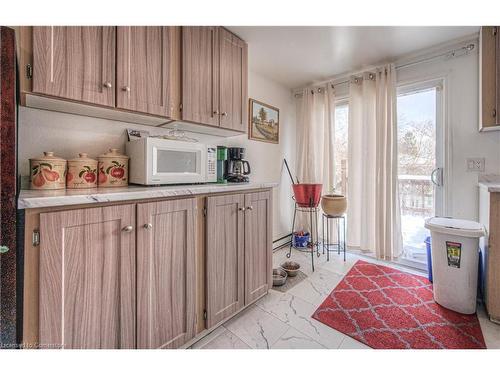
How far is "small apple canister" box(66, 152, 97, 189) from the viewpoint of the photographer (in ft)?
3.85

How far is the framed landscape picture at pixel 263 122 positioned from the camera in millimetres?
2566

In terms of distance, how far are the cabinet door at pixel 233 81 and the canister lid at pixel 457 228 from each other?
1724 millimetres

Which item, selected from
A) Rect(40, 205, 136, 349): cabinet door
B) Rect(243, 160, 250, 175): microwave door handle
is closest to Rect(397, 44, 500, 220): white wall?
Rect(243, 160, 250, 175): microwave door handle

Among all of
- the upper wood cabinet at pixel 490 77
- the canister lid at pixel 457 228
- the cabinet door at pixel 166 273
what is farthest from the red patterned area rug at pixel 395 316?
the upper wood cabinet at pixel 490 77

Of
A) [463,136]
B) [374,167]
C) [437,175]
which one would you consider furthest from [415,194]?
[463,136]

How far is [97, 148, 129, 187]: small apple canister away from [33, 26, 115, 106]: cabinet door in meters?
0.31

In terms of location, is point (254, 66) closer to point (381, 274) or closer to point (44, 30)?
point (44, 30)

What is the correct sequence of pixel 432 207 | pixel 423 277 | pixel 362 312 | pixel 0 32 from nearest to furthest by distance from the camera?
1. pixel 0 32
2. pixel 362 312
3. pixel 423 277
4. pixel 432 207

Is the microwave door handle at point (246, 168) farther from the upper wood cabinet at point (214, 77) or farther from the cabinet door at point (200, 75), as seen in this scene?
the cabinet door at point (200, 75)

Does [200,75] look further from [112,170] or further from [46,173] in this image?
[46,173]

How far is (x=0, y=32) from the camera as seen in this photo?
760 millimetres

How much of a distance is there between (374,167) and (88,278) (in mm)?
2696
